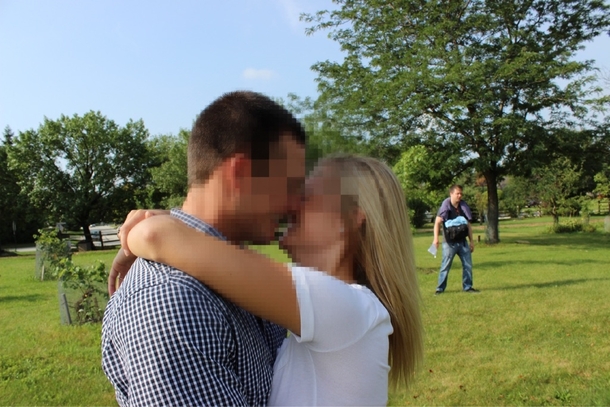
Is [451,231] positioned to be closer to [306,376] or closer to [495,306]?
[495,306]

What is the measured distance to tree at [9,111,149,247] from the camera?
33031 mm

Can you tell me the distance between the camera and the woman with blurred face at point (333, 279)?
1.14 meters

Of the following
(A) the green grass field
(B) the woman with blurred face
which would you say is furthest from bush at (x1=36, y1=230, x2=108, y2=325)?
(B) the woman with blurred face

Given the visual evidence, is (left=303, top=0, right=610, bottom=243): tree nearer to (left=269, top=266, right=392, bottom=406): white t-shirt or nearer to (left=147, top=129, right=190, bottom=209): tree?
(left=147, top=129, right=190, bottom=209): tree

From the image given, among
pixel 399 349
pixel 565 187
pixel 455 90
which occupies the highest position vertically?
pixel 455 90

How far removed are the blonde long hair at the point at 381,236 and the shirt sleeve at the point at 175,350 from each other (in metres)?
0.58

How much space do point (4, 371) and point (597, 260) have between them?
48.4 feet

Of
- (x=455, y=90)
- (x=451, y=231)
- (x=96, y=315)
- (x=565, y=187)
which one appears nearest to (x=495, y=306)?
(x=451, y=231)

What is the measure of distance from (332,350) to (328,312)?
119mm

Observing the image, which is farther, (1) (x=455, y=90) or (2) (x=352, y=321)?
(1) (x=455, y=90)

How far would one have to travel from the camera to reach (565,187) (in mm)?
32125

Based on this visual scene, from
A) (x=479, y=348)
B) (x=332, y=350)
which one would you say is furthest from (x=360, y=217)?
(x=479, y=348)

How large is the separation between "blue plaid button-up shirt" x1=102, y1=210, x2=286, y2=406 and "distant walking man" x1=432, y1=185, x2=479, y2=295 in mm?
8729

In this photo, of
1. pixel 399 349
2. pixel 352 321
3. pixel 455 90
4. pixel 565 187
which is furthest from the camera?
pixel 565 187
